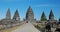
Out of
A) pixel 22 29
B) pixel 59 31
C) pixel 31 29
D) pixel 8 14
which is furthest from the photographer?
pixel 8 14

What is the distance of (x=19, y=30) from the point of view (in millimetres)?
10734

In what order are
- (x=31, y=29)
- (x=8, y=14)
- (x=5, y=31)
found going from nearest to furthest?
1. (x=5, y=31)
2. (x=31, y=29)
3. (x=8, y=14)

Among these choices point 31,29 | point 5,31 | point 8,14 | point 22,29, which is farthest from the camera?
point 8,14

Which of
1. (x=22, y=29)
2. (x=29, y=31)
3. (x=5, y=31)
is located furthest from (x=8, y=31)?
(x=29, y=31)

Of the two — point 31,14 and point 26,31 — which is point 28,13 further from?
point 26,31

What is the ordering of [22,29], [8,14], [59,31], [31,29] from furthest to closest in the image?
[8,14]
[59,31]
[31,29]
[22,29]

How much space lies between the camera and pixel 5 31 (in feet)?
33.7

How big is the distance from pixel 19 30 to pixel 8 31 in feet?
2.16

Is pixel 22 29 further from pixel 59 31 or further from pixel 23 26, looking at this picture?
pixel 59 31

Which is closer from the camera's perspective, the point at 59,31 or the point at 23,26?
the point at 23,26

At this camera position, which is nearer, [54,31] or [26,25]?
[26,25]

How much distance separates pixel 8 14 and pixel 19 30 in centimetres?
3457

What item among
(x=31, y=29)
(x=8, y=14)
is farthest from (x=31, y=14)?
(x=31, y=29)

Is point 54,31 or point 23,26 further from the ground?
point 23,26
